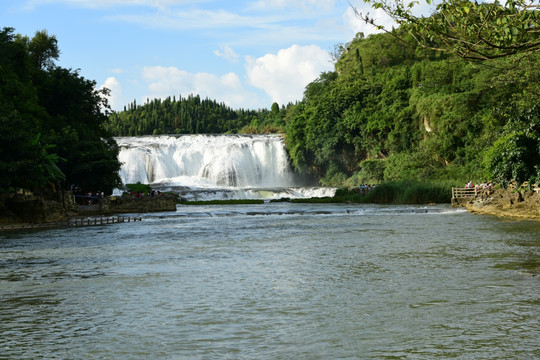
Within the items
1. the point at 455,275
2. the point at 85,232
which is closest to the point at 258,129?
the point at 85,232

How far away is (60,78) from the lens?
50.8 metres

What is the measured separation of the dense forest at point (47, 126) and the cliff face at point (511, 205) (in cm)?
2315

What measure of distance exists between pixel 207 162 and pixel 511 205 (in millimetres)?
48394

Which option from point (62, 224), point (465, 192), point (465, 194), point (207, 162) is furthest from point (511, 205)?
point (207, 162)

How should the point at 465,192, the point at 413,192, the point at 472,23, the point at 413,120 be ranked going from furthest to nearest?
the point at 413,120
the point at 413,192
the point at 465,192
the point at 472,23

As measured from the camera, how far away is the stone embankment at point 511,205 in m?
29.5

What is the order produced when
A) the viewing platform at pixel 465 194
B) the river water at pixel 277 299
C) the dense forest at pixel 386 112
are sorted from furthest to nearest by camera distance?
the viewing platform at pixel 465 194
the dense forest at pixel 386 112
the river water at pixel 277 299

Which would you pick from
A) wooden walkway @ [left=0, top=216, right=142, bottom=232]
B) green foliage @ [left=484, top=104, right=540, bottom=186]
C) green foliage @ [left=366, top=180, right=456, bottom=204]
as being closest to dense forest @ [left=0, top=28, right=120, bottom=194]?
wooden walkway @ [left=0, top=216, right=142, bottom=232]

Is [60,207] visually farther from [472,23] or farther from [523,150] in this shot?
[472,23]

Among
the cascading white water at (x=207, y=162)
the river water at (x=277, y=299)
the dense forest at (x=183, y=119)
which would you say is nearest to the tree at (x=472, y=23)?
the river water at (x=277, y=299)

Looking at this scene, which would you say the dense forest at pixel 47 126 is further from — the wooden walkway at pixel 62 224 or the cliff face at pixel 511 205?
the cliff face at pixel 511 205

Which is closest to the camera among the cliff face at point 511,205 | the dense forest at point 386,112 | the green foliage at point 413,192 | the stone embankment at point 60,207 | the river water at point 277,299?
the river water at point 277,299

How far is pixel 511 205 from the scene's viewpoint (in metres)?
32.1

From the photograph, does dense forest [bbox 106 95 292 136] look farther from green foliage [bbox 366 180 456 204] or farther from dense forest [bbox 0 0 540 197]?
green foliage [bbox 366 180 456 204]
